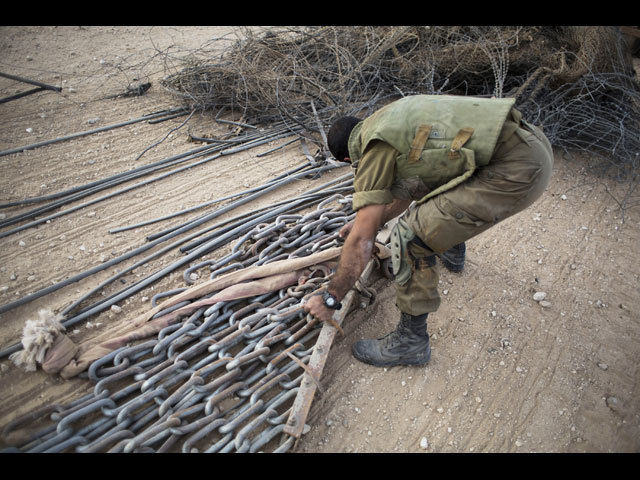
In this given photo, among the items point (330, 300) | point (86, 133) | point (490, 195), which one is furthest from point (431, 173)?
point (86, 133)

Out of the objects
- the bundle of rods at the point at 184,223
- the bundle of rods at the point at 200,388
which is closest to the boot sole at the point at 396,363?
the bundle of rods at the point at 200,388

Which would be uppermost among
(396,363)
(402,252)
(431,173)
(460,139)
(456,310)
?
(460,139)

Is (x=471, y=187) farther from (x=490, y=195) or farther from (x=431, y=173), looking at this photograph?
(x=431, y=173)

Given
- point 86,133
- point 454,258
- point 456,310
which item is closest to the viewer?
point 456,310

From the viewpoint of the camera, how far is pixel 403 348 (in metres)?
2.68

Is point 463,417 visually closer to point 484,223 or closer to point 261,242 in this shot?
point 484,223

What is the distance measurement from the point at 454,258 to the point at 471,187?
1.20m

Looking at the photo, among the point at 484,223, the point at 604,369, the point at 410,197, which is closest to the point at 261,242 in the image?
the point at 410,197

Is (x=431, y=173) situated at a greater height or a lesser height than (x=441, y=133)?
lesser

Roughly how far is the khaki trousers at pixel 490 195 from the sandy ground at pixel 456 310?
3.23 feet

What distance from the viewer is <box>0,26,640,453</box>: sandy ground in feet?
7.98

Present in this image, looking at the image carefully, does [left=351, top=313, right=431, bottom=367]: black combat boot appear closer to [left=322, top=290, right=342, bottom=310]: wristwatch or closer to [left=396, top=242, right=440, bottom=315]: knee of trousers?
[left=396, top=242, right=440, bottom=315]: knee of trousers

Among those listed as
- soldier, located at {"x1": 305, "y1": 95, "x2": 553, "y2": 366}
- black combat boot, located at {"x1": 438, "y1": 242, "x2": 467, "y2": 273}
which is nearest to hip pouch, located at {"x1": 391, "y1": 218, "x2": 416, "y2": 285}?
soldier, located at {"x1": 305, "y1": 95, "x2": 553, "y2": 366}
